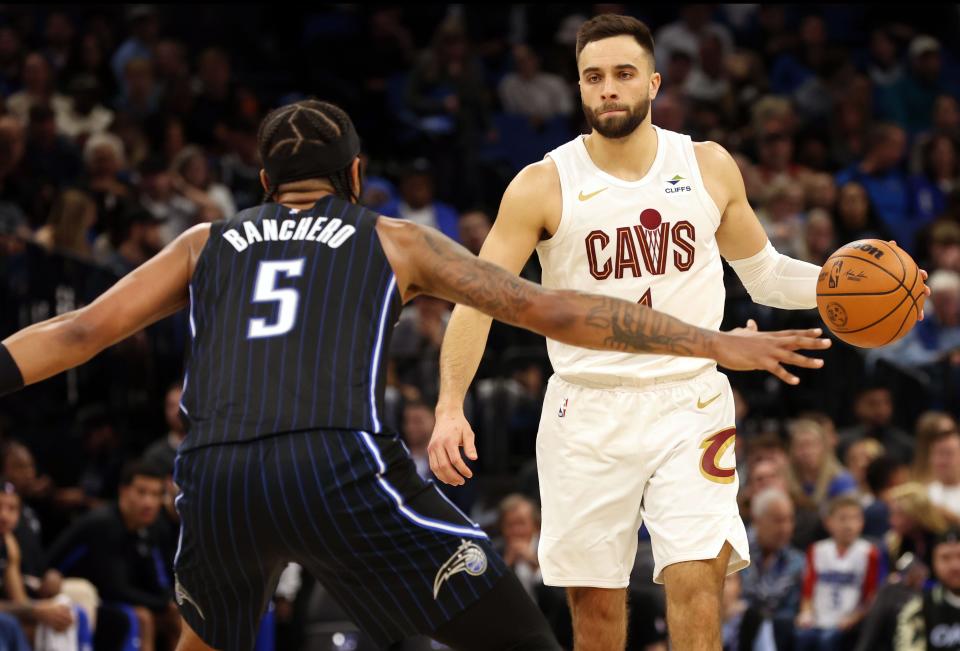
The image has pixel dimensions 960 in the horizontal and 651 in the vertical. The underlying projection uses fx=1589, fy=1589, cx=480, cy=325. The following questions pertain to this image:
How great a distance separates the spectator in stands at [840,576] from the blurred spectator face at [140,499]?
4362mm

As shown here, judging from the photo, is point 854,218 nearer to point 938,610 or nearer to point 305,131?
point 938,610

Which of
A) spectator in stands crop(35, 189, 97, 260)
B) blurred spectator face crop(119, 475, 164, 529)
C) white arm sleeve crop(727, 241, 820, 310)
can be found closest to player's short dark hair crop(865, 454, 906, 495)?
blurred spectator face crop(119, 475, 164, 529)

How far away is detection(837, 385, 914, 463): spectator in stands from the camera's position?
1209cm

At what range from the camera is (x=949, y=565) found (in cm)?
986

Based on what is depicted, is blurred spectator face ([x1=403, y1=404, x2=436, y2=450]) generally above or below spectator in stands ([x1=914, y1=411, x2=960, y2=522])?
above

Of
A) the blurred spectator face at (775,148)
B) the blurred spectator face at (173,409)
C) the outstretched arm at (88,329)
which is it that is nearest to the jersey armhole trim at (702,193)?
the outstretched arm at (88,329)

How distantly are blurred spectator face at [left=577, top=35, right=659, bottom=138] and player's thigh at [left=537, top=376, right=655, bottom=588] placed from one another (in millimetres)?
1059

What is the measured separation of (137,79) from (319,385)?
35.4 ft

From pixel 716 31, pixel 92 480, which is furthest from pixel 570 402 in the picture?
pixel 716 31

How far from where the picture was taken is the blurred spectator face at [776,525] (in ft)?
35.2

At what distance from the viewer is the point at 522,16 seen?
17766 millimetres

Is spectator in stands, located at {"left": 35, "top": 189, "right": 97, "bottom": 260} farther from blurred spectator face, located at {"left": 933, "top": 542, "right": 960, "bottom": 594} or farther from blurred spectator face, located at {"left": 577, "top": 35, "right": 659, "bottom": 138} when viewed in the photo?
blurred spectator face, located at {"left": 577, "top": 35, "right": 659, "bottom": 138}

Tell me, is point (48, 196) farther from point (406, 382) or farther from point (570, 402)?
point (570, 402)

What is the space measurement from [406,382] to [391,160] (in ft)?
14.2
